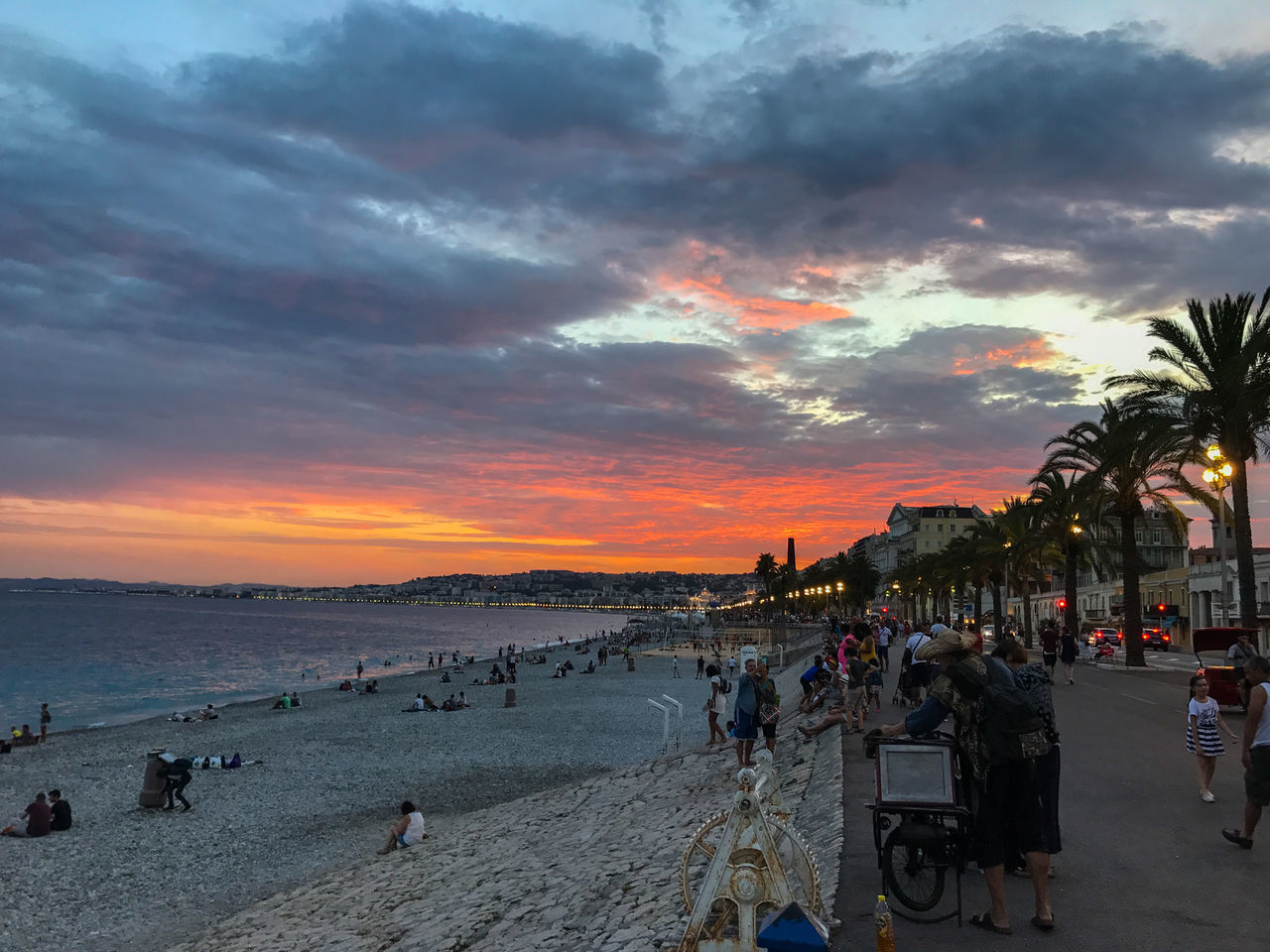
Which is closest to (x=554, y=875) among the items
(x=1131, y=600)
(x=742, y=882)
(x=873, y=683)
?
(x=742, y=882)

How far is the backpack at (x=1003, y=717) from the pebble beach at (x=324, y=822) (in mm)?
2908

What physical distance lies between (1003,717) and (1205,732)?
5451 millimetres

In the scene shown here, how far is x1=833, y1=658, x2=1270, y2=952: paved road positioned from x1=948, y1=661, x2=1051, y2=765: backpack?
1.35 m

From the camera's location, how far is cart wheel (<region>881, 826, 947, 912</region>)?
678cm

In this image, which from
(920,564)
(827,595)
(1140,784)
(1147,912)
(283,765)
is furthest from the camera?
(827,595)

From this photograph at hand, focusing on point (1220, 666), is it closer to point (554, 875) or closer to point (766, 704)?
point (766, 704)

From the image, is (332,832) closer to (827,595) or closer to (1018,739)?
(1018,739)

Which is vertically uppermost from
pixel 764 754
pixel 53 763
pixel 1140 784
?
pixel 764 754

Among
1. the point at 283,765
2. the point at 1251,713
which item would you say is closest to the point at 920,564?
the point at 283,765

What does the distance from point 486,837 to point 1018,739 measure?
12412mm

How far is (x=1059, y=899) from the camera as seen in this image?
721cm

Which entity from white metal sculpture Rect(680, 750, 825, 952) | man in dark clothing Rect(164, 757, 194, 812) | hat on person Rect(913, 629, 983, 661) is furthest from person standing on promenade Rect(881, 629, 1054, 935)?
man in dark clothing Rect(164, 757, 194, 812)

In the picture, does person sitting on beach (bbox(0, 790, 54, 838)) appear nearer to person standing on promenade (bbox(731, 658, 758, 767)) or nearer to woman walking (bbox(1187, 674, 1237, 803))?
person standing on promenade (bbox(731, 658, 758, 767))

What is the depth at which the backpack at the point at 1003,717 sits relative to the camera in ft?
20.5
